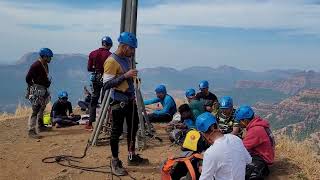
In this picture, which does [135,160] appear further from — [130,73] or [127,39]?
[127,39]

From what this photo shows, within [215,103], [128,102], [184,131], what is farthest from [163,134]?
[128,102]

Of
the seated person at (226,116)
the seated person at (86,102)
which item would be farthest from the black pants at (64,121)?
the seated person at (226,116)

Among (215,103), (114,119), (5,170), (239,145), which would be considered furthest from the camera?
(215,103)

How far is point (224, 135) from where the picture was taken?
589 centimetres

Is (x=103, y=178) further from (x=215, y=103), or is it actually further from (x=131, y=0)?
(x=215, y=103)

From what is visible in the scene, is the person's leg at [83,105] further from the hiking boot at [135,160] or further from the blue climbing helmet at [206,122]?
the blue climbing helmet at [206,122]

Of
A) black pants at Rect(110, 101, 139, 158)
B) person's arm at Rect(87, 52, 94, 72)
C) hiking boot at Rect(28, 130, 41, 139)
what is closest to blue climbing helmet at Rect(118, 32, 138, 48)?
black pants at Rect(110, 101, 139, 158)

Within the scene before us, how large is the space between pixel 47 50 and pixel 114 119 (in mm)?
4290

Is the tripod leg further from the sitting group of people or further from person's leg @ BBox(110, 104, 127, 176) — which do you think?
person's leg @ BBox(110, 104, 127, 176)

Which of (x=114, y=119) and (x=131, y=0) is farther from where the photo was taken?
(x=131, y=0)

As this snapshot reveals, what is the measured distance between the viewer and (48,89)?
1248cm

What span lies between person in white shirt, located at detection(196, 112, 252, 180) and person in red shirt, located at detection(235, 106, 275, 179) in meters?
2.61

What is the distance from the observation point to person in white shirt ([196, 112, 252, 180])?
223 inches

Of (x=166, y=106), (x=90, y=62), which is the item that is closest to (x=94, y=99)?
(x=90, y=62)
